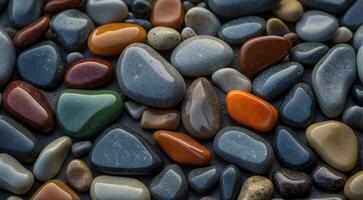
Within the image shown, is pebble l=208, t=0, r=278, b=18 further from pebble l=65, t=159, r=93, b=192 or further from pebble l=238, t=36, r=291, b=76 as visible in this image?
pebble l=65, t=159, r=93, b=192

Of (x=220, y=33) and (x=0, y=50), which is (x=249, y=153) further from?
(x=0, y=50)

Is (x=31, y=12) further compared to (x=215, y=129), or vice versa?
(x=31, y=12)

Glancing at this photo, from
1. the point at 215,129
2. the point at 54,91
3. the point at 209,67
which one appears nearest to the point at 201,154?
the point at 215,129

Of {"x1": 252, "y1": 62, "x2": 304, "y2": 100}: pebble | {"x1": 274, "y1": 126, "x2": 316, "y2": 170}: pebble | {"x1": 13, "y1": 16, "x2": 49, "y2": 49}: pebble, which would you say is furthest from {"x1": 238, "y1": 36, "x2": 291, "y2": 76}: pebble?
{"x1": 13, "y1": 16, "x2": 49, "y2": 49}: pebble

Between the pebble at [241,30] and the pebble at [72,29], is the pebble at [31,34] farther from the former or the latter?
the pebble at [241,30]

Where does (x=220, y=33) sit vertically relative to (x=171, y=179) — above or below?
above

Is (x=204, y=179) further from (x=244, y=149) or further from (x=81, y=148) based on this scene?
(x=81, y=148)
